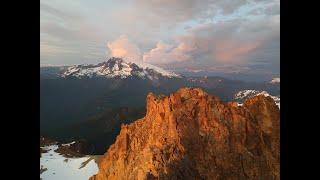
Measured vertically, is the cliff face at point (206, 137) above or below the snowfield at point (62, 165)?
above

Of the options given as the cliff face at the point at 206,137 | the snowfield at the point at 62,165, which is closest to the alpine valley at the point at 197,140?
the cliff face at the point at 206,137

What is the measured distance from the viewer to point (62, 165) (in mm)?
35500

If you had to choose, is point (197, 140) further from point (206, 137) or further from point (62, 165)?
point (62, 165)

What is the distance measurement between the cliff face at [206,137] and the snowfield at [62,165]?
12480 millimetres

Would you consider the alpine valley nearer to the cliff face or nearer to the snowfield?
the cliff face

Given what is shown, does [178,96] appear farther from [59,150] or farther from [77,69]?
[77,69]

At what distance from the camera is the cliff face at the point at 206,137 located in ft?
66.8

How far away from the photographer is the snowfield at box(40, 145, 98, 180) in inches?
1332

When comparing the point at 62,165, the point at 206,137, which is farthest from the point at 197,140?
the point at 62,165

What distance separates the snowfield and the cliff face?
1248 cm

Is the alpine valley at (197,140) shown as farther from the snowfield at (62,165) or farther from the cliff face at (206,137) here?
the snowfield at (62,165)
